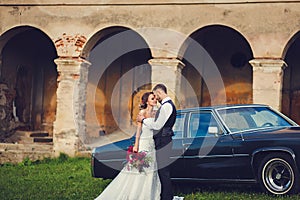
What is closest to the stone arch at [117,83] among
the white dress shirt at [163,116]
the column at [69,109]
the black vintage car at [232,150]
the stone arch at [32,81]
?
the stone arch at [32,81]

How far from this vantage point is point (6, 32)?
13.0 metres

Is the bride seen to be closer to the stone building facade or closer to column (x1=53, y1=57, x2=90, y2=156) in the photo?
the stone building facade

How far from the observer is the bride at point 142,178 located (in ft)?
21.9

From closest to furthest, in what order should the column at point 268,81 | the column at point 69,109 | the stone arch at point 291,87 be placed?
the column at point 268,81 < the column at point 69,109 < the stone arch at point 291,87

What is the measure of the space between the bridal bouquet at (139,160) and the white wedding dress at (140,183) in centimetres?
5

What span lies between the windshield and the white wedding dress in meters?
1.34

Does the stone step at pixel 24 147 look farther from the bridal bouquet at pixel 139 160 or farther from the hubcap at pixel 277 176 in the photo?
the hubcap at pixel 277 176

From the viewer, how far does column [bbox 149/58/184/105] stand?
11.9 meters

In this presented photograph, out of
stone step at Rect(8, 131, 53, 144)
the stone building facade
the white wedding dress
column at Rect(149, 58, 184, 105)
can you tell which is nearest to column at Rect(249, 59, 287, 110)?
the stone building facade

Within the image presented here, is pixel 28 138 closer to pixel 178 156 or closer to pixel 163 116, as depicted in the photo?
pixel 178 156

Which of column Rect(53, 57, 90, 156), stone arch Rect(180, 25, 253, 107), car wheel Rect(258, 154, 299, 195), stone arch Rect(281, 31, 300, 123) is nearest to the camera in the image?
car wheel Rect(258, 154, 299, 195)

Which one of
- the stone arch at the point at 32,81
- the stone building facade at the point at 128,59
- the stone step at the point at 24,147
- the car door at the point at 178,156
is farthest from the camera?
the stone arch at the point at 32,81

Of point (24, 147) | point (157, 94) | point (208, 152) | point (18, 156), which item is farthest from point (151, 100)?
point (24, 147)

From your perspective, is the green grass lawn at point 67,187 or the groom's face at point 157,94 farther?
the green grass lawn at point 67,187
